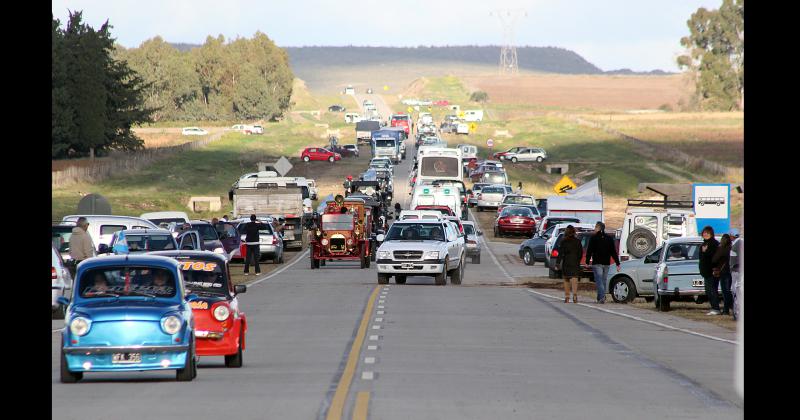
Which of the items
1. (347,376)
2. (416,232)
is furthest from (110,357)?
(416,232)

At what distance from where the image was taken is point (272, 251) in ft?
154

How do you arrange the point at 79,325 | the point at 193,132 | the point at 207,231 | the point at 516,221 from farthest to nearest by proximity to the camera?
1. the point at 193,132
2. the point at 516,221
3. the point at 207,231
4. the point at 79,325

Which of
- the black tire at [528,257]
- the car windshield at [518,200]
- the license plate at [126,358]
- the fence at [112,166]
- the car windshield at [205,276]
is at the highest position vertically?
the fence at [112,166]

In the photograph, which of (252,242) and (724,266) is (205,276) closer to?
(724,266)

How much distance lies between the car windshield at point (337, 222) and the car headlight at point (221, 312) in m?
26.0

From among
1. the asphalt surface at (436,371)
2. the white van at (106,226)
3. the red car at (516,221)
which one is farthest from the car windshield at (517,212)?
the asphalt surface at (436,371)

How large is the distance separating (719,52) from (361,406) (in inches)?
6479

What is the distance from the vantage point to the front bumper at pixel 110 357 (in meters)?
15.2

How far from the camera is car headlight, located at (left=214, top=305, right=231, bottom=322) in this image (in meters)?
16.9

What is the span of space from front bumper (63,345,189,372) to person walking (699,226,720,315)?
14.0 m

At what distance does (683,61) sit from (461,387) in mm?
163683

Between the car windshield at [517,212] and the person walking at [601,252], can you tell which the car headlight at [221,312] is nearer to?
the person walking at [601,252]

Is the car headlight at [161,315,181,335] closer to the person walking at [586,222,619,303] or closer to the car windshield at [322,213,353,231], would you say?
the person walking at [586,222,619,303]
